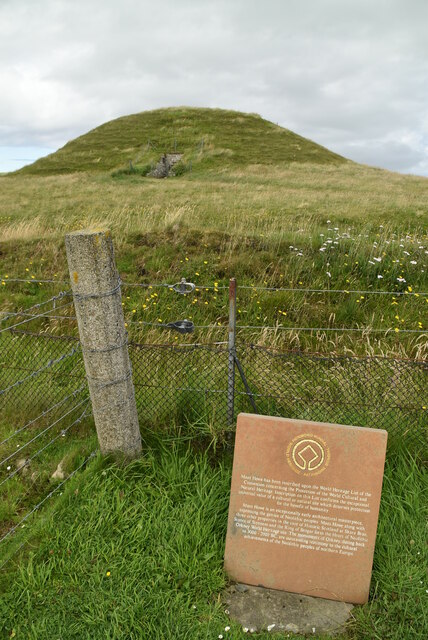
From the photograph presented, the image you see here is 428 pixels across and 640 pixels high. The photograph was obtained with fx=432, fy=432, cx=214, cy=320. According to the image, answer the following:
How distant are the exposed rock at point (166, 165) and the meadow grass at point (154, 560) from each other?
29.7 meters

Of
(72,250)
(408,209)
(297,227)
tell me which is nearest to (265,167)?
(408,209)

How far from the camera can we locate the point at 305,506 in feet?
9.05

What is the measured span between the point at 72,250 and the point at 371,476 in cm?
245

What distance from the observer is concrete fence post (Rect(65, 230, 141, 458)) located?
9.78 ft

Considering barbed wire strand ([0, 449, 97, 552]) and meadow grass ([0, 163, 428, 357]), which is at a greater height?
meadow grass ([0, 163, 428, 357])

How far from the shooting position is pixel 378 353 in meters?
5.46

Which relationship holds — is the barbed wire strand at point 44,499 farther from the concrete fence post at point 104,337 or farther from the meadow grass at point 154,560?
the concrete fence post at point 104,337

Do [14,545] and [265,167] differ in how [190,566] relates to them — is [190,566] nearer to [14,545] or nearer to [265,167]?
[14,545]

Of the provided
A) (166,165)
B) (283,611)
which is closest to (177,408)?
(283,611)

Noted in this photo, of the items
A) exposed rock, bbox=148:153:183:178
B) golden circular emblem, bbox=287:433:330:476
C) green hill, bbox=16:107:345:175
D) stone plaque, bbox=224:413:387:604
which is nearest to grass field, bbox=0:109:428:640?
stone plaque, bbox=224:413:387:604

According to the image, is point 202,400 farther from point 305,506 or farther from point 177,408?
point 305,506

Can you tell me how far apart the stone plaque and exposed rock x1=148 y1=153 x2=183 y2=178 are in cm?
3010

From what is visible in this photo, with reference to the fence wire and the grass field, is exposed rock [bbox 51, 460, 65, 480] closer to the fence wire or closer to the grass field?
the grass field

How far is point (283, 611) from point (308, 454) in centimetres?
97
